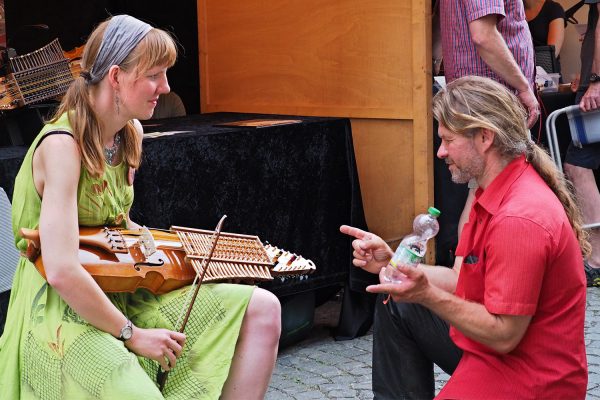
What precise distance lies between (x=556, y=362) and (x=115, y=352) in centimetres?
109

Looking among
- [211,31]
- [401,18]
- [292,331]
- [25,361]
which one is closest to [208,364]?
[25,361]

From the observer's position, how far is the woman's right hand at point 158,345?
258 cm

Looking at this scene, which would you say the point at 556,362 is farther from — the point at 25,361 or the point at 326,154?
the point at 326,154

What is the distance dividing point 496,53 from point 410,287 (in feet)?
7.94

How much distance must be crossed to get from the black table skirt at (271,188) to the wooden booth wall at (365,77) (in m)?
0.20

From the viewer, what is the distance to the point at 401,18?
4723 mm

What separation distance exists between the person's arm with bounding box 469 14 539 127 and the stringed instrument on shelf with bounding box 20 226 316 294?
1.92m

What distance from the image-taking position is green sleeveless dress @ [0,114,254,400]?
8.18 ft

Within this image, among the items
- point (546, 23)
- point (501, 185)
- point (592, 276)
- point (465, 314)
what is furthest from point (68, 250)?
point (546, 23)

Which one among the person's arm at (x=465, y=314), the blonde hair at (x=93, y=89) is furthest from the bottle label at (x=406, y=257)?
the blonde hair at (x=93, y=89)

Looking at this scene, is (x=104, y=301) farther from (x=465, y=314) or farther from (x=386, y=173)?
(x=386, y=173)

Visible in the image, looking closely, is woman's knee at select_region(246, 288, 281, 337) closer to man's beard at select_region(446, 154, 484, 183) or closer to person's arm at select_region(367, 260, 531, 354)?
person's arm at select_region(367, 260, 531, 354)

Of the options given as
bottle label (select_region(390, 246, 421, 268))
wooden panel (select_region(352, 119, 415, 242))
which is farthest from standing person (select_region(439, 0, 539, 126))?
bottle label (select_region(390, 246, 421, 268))

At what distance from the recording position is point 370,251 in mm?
2828
